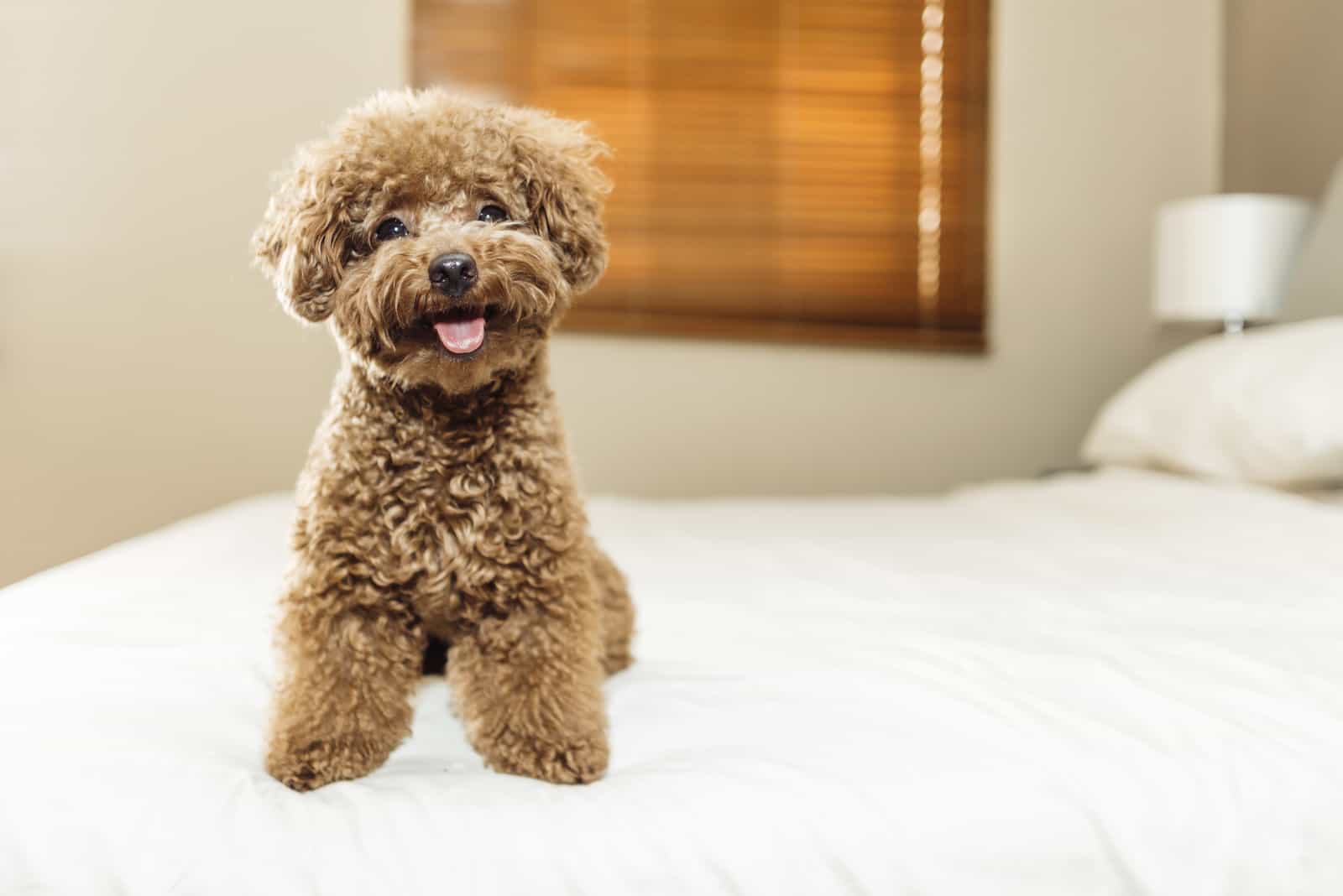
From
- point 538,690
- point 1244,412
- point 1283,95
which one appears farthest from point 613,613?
point 1283,95

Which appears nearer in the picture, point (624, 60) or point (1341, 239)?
point (1341, 239)

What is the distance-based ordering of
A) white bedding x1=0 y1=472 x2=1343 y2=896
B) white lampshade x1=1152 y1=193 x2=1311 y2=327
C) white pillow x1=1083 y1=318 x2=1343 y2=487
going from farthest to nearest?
white lampshade x1=1152 y1=193 x2=1311 y2=327 → white pillow x1=1083 y1=318 x2=1343 y2=487 → white bedding x1=0 y1=472 x2=1343 y2=896

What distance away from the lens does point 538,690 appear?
84cm

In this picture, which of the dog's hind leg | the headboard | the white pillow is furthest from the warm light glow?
the dog's hind leg

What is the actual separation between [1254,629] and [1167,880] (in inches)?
17.8

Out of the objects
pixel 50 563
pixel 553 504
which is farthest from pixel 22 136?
pixel 553 504

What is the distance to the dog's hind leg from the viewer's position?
99 cm

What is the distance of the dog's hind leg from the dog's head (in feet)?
0.85

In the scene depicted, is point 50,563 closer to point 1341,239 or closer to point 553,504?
point 553,504

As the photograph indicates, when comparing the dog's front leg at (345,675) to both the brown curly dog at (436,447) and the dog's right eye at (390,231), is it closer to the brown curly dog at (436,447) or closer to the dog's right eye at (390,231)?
the brown curly dog at (436,447)

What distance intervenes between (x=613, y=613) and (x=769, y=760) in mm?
291

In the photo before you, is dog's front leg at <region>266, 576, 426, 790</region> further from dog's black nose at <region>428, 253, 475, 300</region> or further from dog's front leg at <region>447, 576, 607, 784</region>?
dog's black nose at <region>428, 253, 475, 300</region>

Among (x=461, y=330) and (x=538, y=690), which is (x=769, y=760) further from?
(x=461, y=330)

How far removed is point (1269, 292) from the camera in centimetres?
238
